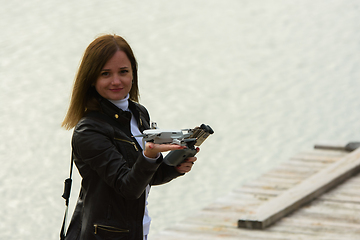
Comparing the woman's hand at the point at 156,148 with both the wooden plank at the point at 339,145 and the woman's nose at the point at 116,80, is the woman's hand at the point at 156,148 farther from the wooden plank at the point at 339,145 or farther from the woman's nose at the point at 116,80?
the wooden plank at the point at 339,145

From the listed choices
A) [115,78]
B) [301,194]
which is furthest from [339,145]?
[115,78]

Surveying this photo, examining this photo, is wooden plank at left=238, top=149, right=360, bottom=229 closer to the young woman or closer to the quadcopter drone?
the young woman

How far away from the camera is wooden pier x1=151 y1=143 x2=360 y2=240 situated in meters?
4.50

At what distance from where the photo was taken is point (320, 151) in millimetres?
7141

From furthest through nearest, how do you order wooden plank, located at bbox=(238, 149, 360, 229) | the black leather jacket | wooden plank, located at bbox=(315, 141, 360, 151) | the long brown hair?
wooden plank, located at bbox=(315, 141, 360, 151), wooden plank, located at bbox=(238, 149, 360, 229), the long brown hair, the black leather jacket

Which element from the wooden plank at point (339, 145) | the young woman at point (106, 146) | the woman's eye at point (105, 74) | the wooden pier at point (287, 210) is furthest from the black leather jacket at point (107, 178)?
the wooden plank at point (339, 145)

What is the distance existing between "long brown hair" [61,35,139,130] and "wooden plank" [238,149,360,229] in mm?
2517

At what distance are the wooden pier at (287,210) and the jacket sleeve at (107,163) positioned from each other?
2248mm

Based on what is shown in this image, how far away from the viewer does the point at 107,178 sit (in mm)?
2211

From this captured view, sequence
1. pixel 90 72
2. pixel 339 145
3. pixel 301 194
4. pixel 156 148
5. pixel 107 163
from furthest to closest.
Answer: pixel 339 145 < pixel 301 194 < pixel 90 72 < pixel 107 163 < pixel 156 148

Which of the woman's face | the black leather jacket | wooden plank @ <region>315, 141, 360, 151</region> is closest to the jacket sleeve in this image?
the black leather jacket

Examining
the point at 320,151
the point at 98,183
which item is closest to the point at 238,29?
the point at 320,151

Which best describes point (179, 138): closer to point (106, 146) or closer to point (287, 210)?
point (106, 146)

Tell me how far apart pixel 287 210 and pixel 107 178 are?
2.93 metres
